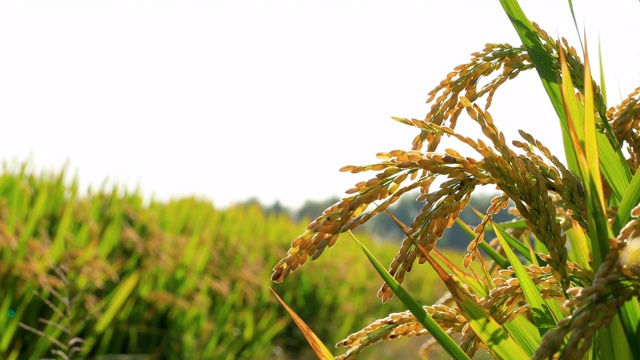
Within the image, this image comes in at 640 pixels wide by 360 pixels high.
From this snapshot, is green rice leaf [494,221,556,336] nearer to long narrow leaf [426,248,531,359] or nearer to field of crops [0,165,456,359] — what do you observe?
long narrow leaf [426,248,531,359]

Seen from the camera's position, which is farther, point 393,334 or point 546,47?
point 546,47

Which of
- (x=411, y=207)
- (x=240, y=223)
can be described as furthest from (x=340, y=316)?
(x=411, y=207)

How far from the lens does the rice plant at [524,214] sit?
927 millimetres

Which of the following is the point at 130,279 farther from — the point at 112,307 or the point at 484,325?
the point at 484,325

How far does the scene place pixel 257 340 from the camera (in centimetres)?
793

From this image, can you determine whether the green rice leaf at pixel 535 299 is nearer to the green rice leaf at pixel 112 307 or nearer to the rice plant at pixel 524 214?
the rice plant at pixel 524 214

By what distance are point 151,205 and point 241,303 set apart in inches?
66.0

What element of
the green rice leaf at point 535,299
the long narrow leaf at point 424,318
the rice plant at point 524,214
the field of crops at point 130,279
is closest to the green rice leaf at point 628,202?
the rice plant at point 524,214

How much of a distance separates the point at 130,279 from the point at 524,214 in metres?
4.88

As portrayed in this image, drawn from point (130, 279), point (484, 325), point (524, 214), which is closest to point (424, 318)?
point (484, 325)

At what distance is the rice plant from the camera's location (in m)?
0.93

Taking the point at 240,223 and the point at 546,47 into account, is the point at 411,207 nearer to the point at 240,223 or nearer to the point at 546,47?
the point at 240,223

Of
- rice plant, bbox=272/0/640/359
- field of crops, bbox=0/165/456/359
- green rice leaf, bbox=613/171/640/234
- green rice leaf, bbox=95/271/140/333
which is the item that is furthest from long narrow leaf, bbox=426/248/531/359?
green rice leaf, bbox=95/271/140/333

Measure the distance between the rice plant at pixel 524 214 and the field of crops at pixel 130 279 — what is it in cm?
246
